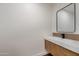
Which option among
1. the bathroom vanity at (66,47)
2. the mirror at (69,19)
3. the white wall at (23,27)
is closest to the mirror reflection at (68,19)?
the mirror at (69,19)

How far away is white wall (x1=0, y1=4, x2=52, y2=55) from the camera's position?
3.74 meters

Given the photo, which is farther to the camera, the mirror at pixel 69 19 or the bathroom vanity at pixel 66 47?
the mirror at pixel 69 19

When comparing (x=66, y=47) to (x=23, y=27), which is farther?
(x=23, y=27)

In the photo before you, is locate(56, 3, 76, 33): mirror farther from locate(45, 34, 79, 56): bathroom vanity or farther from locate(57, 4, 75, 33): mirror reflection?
locate(45, 34, 79, 56): bathroom vanity

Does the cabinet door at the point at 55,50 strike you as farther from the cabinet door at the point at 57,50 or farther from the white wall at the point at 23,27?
the white wall at the point at 23,27

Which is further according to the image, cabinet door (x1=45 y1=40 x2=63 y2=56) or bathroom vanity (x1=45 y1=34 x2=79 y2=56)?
cabinet door (x1=45 y1=40 x2=63 y2=56)

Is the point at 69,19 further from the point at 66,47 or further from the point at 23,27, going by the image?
the point at 23,27

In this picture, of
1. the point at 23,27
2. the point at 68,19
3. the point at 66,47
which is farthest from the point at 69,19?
the point at 23,27

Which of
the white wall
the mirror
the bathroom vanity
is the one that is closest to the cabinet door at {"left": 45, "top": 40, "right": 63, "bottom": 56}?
the bathroom vanity

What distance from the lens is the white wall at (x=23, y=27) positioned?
147 inches

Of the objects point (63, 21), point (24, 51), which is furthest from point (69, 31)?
point (24, 51)

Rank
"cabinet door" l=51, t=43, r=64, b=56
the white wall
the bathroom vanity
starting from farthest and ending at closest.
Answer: the white wall → "cabinet door" l=51, t=43, r=64, b=56 → the bathroom vanity

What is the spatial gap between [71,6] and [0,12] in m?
2.24

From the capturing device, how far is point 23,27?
3918mm
